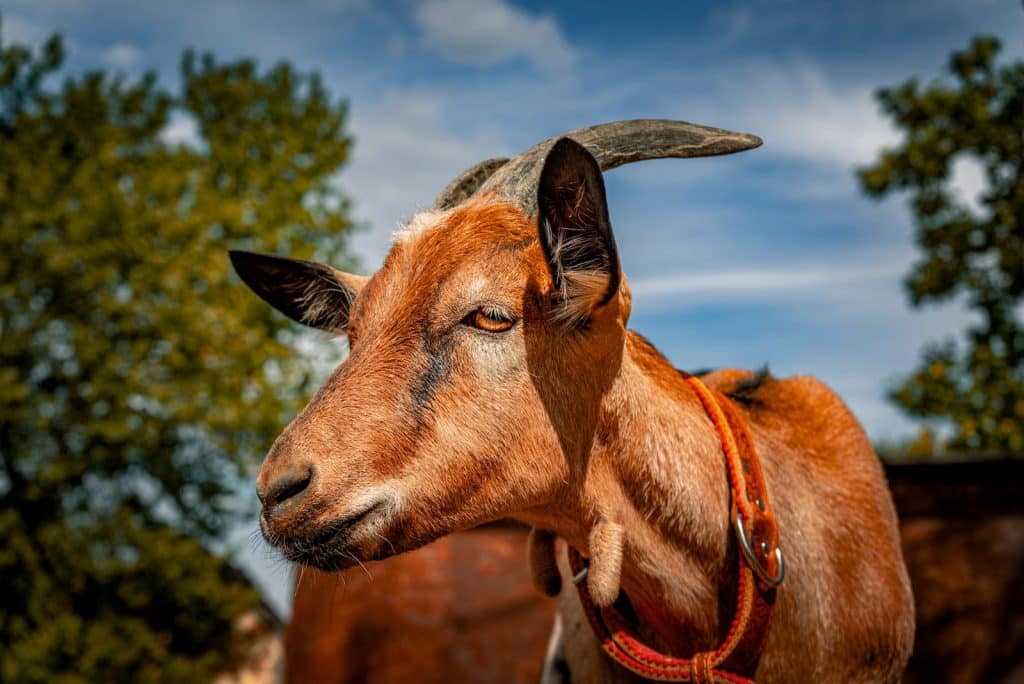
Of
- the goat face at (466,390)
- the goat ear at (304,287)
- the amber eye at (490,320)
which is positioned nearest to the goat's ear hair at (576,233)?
the goat face at (466,390)

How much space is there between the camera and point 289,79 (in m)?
17.6

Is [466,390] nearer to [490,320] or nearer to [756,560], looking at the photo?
[490,320]

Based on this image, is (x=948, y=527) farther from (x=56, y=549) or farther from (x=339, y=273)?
(x=56, y=549)

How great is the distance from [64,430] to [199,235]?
3.56m

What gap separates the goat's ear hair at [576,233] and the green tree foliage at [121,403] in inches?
464

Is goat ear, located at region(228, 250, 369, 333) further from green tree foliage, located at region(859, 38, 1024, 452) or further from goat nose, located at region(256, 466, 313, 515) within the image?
green tree foliage, located at region(859, 38, 1024, 452)

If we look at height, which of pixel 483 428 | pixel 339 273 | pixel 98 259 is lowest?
pixel 483 428

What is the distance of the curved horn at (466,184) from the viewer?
3.04m

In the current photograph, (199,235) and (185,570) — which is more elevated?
(199,235)

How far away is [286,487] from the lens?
2215mm

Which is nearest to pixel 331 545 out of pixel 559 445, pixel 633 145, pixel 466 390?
pixel 466 390

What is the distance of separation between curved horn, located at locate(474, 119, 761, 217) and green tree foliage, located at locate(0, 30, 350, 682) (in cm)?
1151

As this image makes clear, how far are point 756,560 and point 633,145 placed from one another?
1233 mm

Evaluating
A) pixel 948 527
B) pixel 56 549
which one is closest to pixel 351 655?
pixel 948 527
